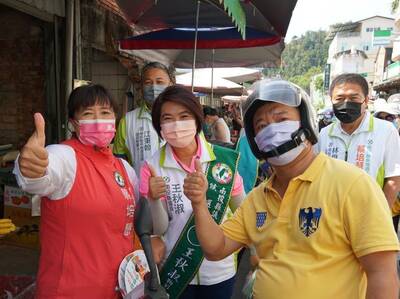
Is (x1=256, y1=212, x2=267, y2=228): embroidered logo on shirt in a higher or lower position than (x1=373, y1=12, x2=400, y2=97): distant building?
lower

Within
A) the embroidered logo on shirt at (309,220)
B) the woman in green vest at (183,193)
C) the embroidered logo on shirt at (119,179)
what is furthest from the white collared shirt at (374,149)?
the embroidered logo on shirt at (119,179)

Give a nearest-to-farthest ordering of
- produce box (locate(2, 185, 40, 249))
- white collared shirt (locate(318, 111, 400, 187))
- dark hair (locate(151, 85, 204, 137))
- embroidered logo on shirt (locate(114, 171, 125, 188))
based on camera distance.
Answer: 1. embroidered logo on shirt (locate(114, 171, 125, 188))
2. dark hair (locate(151, 85, 204, 137))
3. white collared shirt (locate(318, 111, 400, 187))
4. produce box (locate(2, 185, 40, 249))

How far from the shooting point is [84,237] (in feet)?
5.80

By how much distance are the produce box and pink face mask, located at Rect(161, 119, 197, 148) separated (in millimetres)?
2705

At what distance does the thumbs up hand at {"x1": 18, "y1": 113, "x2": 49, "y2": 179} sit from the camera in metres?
1.48

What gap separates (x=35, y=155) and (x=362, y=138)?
2480 millimetres

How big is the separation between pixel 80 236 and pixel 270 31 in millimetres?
3146

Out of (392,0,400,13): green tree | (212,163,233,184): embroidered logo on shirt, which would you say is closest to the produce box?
(212,163,233,184): embroidered logo on shirt

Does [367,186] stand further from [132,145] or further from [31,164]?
[132,145]

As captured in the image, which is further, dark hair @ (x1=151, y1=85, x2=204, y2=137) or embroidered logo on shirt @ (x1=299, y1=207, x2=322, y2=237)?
dark hair @ (x1=151, y1=85, x2=204, y2=137)

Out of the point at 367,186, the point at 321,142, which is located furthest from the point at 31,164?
the point at 321,142

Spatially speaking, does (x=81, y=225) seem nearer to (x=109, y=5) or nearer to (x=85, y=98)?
(x=85, y=98)

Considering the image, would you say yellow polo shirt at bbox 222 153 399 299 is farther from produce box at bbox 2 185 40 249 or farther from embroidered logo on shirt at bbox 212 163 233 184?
produce box at bbox 2 185 40 249

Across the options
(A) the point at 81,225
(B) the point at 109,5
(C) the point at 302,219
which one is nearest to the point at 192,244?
(A) the point at 81,225
